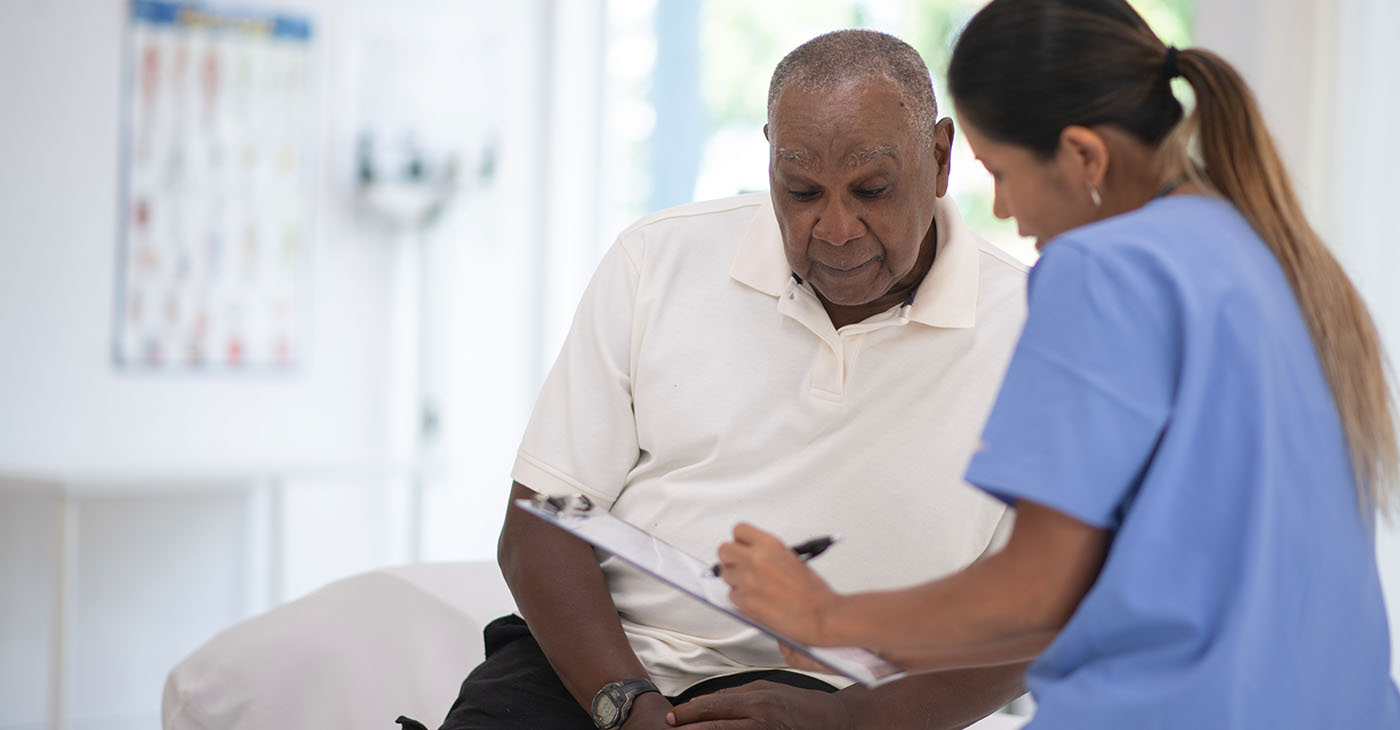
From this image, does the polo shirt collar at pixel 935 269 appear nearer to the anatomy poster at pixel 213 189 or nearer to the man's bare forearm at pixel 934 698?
the man's bare forearm at pixel 934 698

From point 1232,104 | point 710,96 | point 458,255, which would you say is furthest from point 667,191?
point 1232,104

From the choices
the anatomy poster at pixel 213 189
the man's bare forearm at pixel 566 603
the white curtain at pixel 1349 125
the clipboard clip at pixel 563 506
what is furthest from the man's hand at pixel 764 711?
the anatomy poster at pixel 213 189

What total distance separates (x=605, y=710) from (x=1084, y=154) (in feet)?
2.52

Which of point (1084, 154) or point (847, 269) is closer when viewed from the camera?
point (1084, 154)

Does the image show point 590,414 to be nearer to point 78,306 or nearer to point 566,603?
point 566,603

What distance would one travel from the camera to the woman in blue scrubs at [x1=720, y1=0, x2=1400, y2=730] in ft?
2.93

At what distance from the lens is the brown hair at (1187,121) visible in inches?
38.4

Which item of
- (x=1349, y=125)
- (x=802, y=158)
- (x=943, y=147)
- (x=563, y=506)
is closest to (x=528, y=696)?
(x=563, y=506)

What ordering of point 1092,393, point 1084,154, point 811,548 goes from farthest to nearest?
point 811,548
point 1084,154
point 1092,393

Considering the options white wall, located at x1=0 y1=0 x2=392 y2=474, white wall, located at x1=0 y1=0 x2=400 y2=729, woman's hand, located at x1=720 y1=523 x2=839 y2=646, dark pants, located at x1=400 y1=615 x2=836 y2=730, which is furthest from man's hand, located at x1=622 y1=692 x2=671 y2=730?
white wall, located at x1=0 y1=0 x2=392 y2=474

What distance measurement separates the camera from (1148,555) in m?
0.89

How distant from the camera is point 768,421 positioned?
62.3 inches

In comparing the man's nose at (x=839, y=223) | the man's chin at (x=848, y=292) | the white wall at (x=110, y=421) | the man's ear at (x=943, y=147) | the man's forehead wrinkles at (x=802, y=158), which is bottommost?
the white wall at (x=110, y=421)

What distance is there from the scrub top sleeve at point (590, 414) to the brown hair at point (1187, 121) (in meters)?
0.71
